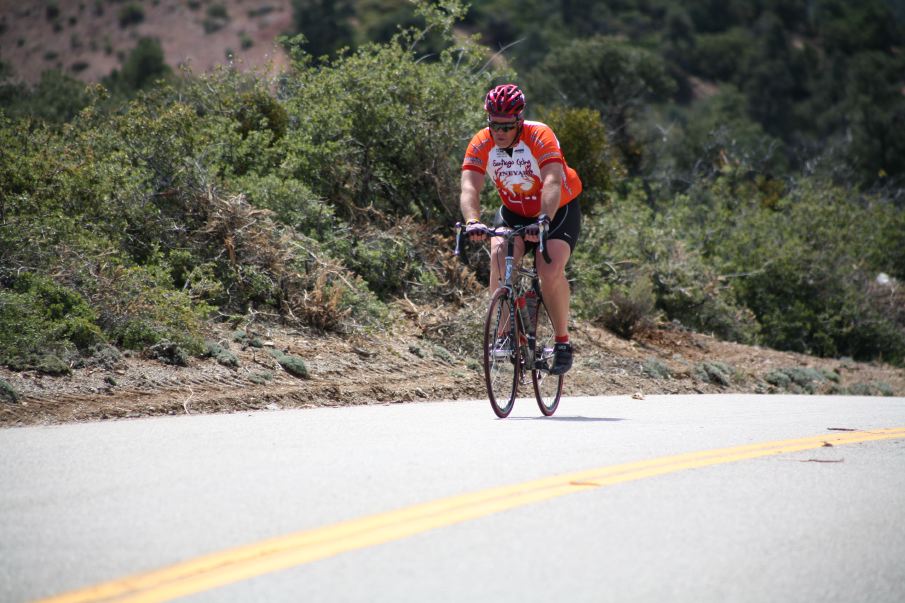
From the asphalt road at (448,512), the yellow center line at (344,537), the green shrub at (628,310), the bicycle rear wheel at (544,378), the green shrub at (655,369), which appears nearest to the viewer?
the yellow center line at (344,537)

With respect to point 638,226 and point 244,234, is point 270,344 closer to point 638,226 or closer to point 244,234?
point 244,234

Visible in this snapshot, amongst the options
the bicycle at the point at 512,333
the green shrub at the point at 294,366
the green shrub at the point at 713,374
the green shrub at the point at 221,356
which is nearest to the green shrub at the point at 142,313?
the green shrub at the point at 221,356

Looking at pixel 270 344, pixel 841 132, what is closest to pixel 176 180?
pixel 270 344

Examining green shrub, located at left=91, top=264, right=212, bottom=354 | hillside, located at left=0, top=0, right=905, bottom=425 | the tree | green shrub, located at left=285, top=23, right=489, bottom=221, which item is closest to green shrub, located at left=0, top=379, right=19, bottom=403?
hillside, located at left=0, top=0, right=905, bottom=425

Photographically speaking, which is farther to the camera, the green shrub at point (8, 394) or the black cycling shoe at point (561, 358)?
the black cycling shoe at point (561, 358)

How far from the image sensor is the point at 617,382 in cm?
1380

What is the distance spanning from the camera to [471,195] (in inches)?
350

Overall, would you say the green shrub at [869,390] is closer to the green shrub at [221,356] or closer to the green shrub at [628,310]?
the green shrub at [628,310]

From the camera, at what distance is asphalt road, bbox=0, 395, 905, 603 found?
13.3 ft

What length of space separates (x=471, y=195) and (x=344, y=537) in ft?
15.6

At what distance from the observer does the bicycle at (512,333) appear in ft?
28.2

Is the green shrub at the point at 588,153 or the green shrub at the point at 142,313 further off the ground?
the green shrub at the point at 588,153

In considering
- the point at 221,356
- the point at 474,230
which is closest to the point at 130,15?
the point at 221,356

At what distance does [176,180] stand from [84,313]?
3.49 m
